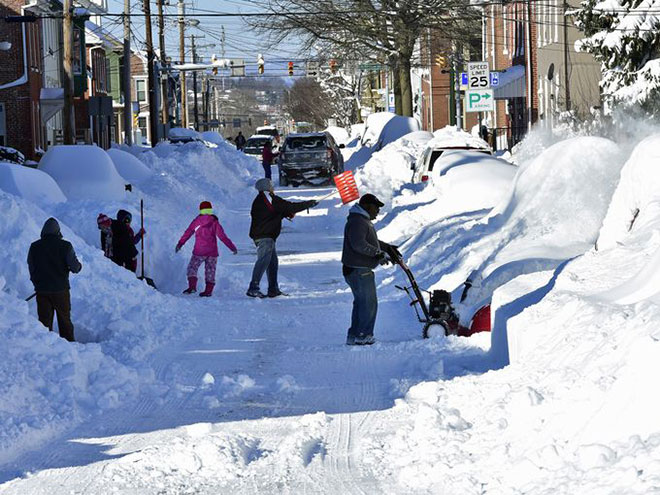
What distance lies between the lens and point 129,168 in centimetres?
3278

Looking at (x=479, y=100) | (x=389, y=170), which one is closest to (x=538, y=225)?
(x=479, y=100)

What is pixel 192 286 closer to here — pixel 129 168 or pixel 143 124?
pixel 129 168

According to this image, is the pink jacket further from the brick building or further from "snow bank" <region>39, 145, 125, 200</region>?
the brick building

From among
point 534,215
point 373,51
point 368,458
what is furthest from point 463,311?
point 373,51

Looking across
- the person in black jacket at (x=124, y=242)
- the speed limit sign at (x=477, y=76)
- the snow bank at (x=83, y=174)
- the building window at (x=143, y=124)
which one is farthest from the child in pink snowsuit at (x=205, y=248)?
the building window at (x=143, y=124)

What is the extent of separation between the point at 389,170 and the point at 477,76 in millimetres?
3702

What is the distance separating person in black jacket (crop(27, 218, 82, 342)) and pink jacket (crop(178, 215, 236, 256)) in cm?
456

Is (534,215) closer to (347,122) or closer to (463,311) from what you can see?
(463,311)

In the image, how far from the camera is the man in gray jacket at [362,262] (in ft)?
41.3

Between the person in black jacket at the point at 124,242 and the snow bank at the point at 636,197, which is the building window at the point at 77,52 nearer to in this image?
the person in black jacket at the point at 124,242

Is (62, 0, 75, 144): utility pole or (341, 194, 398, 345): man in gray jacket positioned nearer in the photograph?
(341, 194, 398, 345): man in gray jacket

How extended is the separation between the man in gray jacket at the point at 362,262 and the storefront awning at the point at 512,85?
37614 millimetres

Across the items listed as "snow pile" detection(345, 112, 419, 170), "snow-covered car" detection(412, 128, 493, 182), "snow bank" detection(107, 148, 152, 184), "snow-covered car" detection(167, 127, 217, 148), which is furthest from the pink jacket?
"snow-covered car" detection(167, 127, 217, 148)

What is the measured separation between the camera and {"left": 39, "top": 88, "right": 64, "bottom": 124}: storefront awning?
2071 inches
